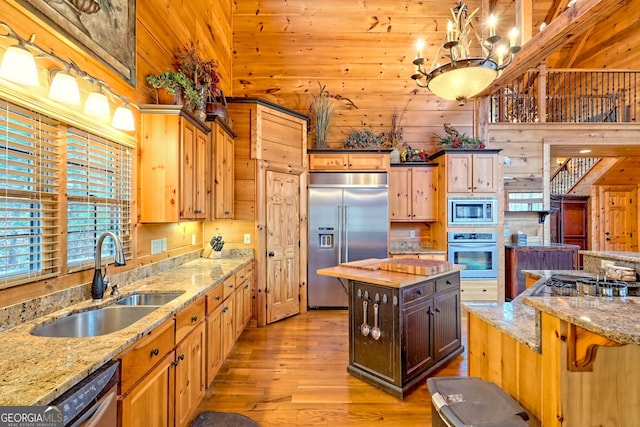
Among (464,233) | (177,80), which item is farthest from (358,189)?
(177,80)

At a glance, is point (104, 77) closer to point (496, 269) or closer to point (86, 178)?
point (86, 178)

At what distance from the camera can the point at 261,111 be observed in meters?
3.74

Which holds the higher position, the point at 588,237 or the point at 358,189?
the point at 358,189

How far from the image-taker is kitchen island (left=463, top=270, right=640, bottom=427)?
969 millimetres

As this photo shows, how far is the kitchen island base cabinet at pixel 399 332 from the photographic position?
2.28m

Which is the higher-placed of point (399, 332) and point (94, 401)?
point (94, 401)

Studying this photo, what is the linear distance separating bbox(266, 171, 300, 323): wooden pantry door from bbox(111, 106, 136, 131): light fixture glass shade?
1.90m

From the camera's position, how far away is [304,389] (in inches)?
95.7

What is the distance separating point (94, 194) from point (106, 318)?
0.80 meters

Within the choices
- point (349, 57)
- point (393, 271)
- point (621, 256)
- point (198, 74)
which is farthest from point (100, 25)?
point (621, 256)

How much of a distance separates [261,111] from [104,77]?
1.93 meters

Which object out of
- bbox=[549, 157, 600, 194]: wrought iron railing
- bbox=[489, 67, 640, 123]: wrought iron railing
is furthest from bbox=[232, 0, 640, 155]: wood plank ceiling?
bbox=[549, 157, 600, 194]: wrought iron railing
